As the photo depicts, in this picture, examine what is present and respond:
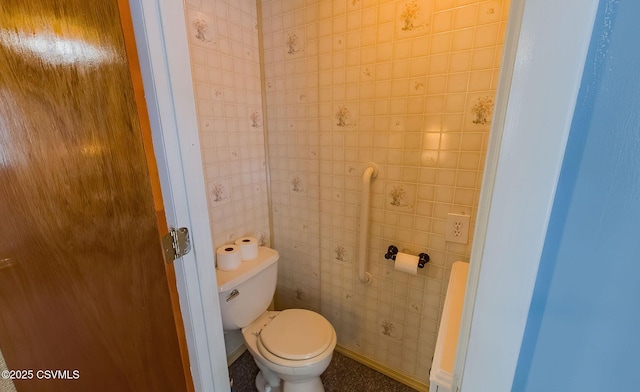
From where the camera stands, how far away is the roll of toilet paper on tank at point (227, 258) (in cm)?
129

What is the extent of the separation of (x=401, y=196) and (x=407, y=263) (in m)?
0.34

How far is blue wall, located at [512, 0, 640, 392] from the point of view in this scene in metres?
0.25

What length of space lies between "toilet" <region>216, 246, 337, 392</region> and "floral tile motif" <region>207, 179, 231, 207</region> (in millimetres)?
365

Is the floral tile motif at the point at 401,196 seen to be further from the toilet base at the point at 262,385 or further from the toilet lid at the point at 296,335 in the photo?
the toilet base at the point at 262,385

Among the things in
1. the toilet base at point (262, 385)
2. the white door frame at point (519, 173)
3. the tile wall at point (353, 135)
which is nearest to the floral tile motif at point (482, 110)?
the tile wall at point (353, 135)

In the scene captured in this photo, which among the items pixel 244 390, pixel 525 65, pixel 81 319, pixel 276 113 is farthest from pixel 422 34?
pixel 244 390

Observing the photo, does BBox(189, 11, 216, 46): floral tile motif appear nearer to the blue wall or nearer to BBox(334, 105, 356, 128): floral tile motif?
BBox(334, 105, 356, 128): floral tile motif

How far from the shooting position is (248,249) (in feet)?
4.59

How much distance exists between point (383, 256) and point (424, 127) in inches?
28.0

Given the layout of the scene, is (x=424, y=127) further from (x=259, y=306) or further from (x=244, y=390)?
(x=244, y=390)

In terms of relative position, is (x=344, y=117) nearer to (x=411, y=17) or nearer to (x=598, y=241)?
(x=411, y=17)

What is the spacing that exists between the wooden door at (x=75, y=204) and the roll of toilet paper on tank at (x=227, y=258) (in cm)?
54

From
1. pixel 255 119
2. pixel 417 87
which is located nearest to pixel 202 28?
pixel 255 119

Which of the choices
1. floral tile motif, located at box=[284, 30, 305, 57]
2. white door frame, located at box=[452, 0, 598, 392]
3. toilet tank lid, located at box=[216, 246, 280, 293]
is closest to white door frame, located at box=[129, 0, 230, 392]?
toilet tank lid, located at box=[216, 246, 280, 293]
